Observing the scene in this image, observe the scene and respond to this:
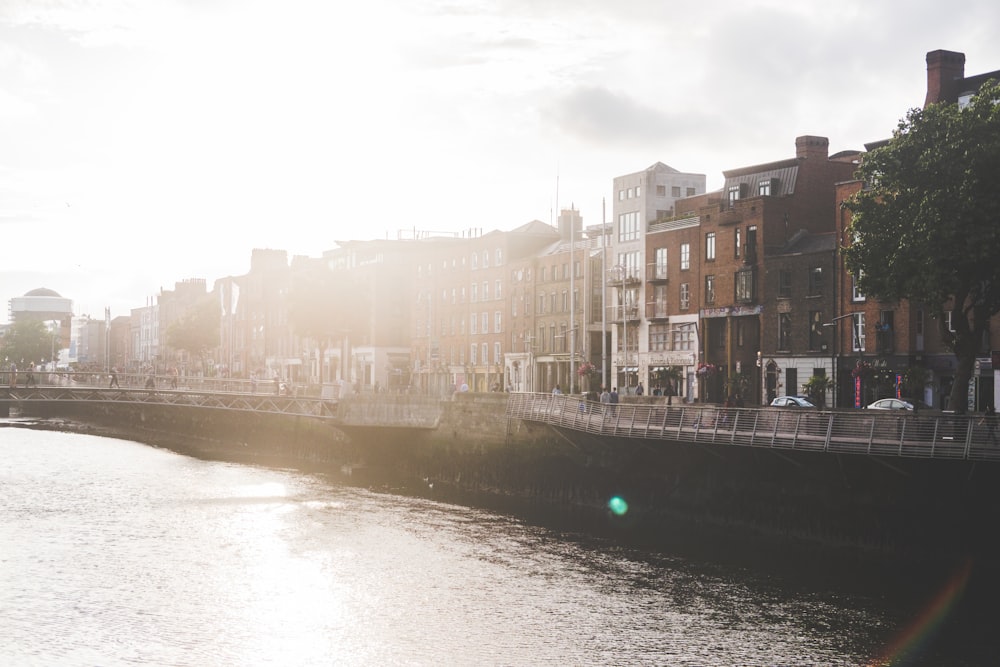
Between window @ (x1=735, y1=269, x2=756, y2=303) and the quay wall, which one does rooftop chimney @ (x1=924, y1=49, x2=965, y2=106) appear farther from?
the quay wall

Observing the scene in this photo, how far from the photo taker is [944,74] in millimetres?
66875

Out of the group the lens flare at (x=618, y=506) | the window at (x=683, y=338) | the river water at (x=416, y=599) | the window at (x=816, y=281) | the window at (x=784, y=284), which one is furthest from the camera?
the window at (x=683, y=338)

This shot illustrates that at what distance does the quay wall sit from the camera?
4134cm

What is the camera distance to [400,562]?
43406 mm

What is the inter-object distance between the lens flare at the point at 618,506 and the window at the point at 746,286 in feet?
91.4

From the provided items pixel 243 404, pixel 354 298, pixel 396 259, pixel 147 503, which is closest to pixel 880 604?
pixel 147 503

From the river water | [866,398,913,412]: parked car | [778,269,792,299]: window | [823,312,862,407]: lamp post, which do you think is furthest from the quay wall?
[778,269,792,299]: window

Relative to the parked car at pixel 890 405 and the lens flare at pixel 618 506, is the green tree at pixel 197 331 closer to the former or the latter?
the lens flare at pixel 618 506

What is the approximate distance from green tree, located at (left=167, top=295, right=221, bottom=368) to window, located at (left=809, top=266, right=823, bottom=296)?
11991 centimetres

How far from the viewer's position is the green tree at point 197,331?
173125mm

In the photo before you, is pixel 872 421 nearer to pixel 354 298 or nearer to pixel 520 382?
pixel 520 382

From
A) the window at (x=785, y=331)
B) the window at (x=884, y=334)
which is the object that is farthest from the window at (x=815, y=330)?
the window at (x=884, y=334)

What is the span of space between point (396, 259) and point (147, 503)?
76.1 metres

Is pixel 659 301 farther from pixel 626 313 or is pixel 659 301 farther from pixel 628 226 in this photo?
pixel 628 226
